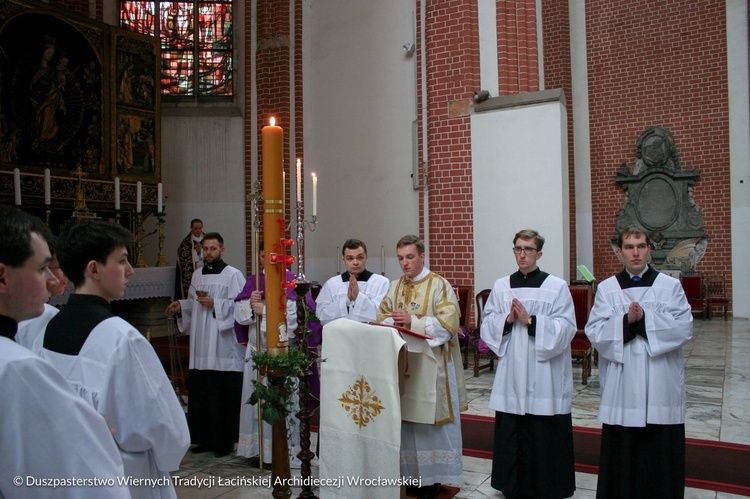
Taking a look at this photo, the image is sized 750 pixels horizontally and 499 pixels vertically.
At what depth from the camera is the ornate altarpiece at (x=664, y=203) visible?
14.1m

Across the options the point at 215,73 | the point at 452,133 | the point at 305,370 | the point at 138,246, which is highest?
the point at 215,73

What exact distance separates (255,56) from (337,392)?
10246 millimetres

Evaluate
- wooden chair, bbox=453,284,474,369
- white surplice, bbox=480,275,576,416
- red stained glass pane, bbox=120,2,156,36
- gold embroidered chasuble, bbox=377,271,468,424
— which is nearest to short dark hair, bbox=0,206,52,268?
gold embroidered chasuble, bbox=377,271,468,424

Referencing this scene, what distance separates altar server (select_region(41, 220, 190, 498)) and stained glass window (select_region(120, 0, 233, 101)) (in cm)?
1147

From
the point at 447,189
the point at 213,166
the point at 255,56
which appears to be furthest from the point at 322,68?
the point at 447,189

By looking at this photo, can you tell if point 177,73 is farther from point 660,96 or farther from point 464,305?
point 660,96

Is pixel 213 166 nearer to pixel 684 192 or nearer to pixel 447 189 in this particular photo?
pixel 447 189

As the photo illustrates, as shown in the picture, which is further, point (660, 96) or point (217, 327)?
point (660, 96)

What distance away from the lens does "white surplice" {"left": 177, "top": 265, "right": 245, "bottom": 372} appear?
5.50 metres

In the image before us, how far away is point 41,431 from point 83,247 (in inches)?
41.2

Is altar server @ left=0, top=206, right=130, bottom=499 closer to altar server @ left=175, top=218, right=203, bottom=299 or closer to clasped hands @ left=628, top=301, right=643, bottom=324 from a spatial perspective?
clasped hands @ left=628, top=301, right=643, bottom=324

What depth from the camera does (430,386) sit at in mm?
4016

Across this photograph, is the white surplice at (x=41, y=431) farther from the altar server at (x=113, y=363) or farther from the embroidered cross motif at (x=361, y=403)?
the embroidered cross motif at (x=361, y=403)

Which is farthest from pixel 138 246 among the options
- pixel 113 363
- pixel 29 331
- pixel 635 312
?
pixel 113 363
